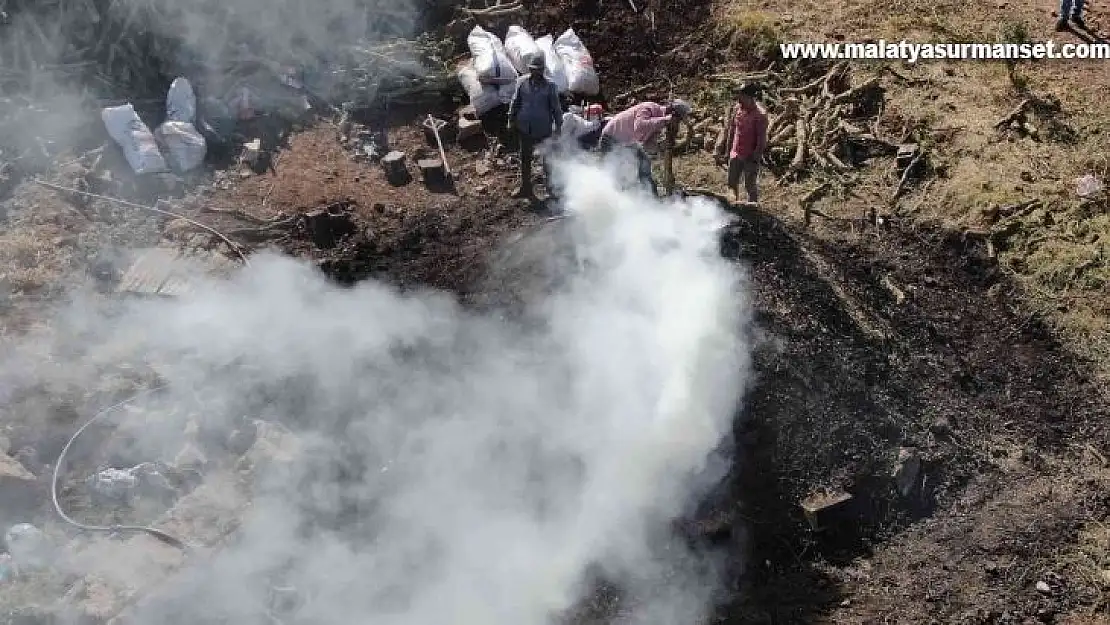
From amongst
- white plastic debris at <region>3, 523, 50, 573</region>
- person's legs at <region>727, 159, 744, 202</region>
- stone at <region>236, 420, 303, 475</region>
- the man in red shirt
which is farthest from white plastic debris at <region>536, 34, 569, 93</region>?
white plastic debris at <region>3, 523, 50, 573</region>

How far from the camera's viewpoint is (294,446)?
5.66 metres

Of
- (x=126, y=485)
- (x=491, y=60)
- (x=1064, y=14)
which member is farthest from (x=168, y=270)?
(x=1064, y=14)

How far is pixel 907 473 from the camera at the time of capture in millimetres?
5539

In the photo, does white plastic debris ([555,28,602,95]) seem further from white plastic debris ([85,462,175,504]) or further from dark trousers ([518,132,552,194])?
white plastic debris ([85,462,175,504])

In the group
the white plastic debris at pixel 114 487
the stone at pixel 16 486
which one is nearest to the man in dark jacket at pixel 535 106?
the white plastic debris at pixel 114 487

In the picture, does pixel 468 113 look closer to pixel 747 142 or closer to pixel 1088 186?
pixel 747 142

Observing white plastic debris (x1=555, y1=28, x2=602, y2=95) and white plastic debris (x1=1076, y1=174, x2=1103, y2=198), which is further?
white plastic debris (x1=555, y1=28, x2=602, y2=95)

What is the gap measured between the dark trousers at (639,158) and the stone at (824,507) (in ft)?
9.34

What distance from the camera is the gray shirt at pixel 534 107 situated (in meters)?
7.24

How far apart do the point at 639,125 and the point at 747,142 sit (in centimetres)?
103

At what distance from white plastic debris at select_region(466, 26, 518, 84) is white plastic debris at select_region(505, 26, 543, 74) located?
2.4 inches

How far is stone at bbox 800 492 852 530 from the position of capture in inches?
209

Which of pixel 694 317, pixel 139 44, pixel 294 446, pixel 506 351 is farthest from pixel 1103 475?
pixel 139 44

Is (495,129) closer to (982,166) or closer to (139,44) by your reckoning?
(139,44)
